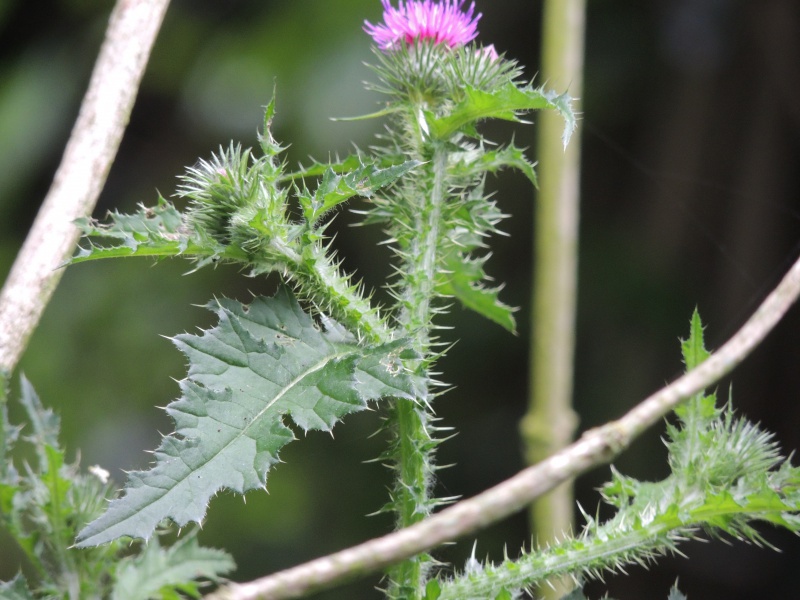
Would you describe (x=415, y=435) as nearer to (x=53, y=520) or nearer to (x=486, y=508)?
(x=486, y=508)

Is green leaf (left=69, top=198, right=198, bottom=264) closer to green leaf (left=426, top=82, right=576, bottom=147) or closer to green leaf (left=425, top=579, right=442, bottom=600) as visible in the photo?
green leaf (left=426, top=82, right=576, bottom=147)

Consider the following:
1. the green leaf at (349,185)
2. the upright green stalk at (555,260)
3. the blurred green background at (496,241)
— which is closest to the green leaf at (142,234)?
the green leaf at (349,185)

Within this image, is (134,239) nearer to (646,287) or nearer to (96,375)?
(96,375)

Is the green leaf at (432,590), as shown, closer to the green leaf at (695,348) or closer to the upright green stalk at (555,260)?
the green leaf at (695,348)

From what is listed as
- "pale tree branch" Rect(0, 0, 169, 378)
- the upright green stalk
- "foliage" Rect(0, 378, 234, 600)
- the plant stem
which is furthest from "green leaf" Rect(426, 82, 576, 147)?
the upright green stalk

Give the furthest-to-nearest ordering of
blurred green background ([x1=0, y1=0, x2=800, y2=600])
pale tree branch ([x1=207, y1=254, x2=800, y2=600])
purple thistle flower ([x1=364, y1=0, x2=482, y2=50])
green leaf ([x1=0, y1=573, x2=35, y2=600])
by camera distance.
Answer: blurred green background ([x1=0, y1=0, x2=800, y2=600]) < purple thistle flower ([x1=364, y1=0, x2=482, y2=50]) < green leaf ([x1=0, y1=573, x2=35, y2=600]) < pale tree branch ([x1=207, y1=254, x2=800, y2=600])

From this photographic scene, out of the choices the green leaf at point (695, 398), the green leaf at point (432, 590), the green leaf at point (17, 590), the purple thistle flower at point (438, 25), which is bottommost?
the green leaf at point (17, 590)

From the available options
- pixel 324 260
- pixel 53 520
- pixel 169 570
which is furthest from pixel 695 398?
pixel 53 520
